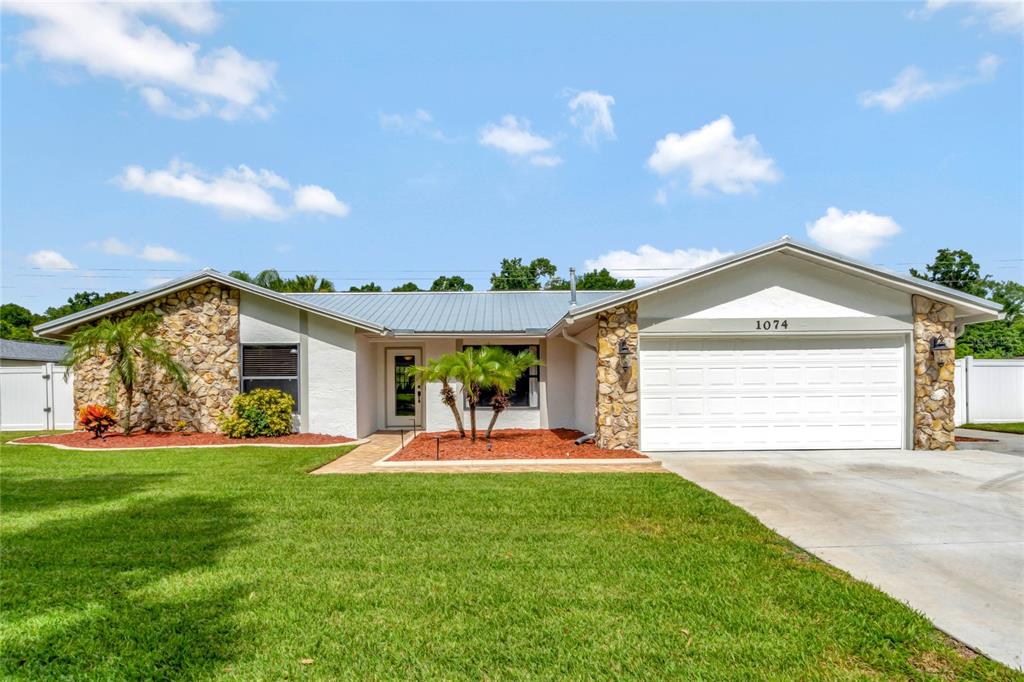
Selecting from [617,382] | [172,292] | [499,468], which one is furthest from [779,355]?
[172,292]

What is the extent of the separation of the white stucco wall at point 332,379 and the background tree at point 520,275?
35.7m

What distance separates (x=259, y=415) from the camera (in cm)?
1314

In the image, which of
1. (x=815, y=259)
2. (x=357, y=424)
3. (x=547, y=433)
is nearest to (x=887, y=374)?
(x=815, y=259)

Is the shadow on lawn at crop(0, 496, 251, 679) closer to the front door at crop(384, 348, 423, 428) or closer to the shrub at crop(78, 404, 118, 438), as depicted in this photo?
the shrub at crop(78, 404, 118, 438)

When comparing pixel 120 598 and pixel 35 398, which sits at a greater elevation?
pixel 35 398

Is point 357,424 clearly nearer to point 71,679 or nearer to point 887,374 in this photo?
point 71,679

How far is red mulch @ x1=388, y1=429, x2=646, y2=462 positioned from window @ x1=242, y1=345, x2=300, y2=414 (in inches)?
144

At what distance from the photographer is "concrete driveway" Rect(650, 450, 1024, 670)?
3.97 m

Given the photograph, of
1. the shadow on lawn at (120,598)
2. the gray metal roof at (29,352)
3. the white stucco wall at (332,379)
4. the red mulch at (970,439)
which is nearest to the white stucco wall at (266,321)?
the white stucco wall at (332,379)

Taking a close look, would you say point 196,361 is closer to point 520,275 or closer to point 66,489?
point 66,489

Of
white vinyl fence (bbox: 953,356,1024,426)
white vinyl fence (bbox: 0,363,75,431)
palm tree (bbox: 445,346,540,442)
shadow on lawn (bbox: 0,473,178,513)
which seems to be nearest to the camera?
shadow on lawn (bbox: 0,473,178,513)

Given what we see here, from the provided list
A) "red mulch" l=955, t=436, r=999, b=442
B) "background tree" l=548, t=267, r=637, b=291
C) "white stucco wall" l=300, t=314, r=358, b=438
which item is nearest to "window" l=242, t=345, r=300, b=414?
"white stucco wall" l=300, t=314, r=358, b=438

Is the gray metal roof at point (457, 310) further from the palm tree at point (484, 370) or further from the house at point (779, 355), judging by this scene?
the house at point (779, 355)

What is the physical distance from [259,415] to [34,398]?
998 cm
